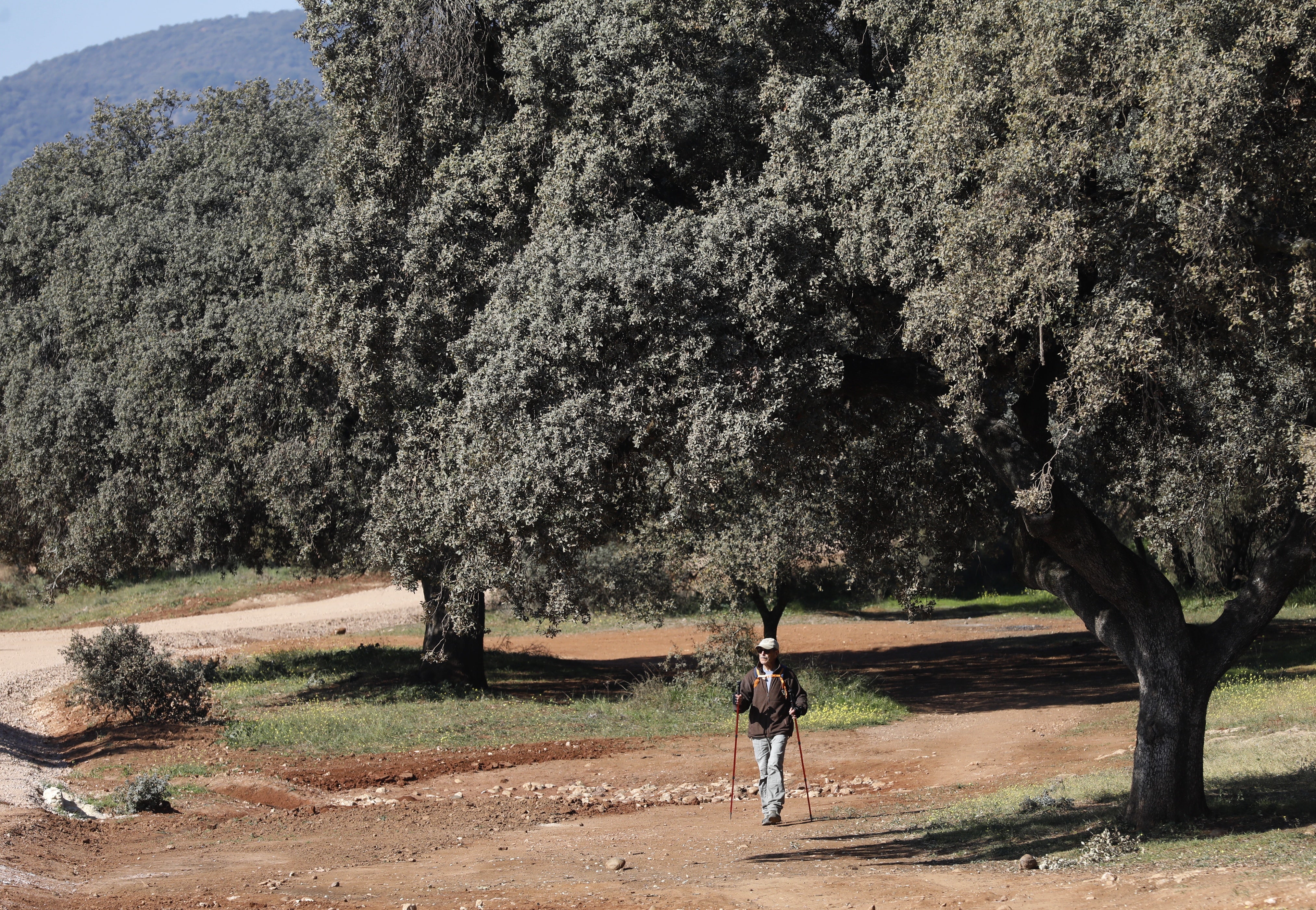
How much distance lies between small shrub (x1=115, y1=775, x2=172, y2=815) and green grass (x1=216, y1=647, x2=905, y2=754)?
306 cm

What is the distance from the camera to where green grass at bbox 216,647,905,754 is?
16.4 m

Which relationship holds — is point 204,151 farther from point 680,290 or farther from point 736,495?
point 680,290

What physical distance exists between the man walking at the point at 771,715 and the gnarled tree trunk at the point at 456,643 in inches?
408

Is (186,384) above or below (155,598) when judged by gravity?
above

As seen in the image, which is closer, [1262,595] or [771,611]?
[1262,595]

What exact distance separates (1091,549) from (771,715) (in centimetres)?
307

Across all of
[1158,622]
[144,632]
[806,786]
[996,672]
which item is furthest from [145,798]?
[144,632]

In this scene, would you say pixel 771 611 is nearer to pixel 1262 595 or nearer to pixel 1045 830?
pixel 1045 830

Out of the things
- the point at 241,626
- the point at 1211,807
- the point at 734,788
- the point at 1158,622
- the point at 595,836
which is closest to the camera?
the point at 1158,622

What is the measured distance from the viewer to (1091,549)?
9312 millimetres

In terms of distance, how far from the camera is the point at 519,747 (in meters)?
15.9

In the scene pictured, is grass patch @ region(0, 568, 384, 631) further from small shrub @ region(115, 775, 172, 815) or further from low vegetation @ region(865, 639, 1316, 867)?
low vegetation @ region(865, 639, 1316, 867)

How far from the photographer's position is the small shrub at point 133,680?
17.4 meters

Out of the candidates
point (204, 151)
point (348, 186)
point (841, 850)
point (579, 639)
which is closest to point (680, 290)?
point (841, 850)
